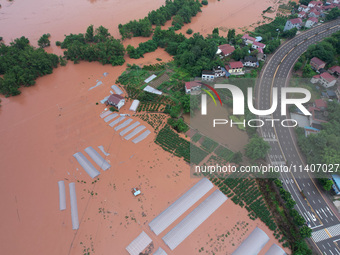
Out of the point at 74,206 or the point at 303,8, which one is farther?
the point at 303,8

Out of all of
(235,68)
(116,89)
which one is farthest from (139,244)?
(235,68)

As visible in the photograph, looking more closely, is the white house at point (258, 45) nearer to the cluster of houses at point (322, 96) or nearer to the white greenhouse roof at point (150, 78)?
the cluster of houses at point (322, 96)

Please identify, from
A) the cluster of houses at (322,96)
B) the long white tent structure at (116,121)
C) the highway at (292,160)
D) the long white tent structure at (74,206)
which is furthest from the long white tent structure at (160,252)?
the cluster of houses at (322,96)

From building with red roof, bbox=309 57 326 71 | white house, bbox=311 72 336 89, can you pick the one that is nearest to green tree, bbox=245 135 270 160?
white house, bbox=311 72 336 89

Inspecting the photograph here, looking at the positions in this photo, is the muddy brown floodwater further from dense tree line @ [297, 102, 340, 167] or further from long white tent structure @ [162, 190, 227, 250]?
dense tree line @ [297, 102, 340, 167]

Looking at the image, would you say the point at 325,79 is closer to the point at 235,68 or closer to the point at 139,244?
the point at 235,68
